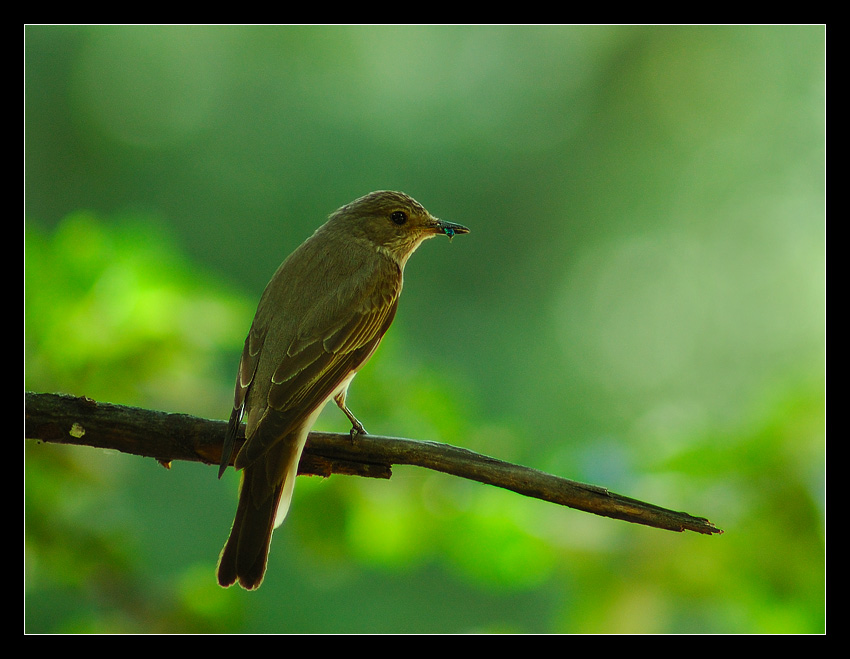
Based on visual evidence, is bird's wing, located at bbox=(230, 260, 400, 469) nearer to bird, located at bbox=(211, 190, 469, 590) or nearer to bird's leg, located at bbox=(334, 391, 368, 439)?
bird, located at bbox=(211, 190, 469, 590)

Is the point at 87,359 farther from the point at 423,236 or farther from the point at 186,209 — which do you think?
the point at 186,209

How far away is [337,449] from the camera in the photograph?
2160 mm

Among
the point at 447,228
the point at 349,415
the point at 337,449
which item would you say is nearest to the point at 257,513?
the point at 337,449

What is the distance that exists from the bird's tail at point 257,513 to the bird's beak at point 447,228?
3.63 feet

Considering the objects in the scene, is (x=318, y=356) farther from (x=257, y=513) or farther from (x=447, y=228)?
(x=447, y=228)

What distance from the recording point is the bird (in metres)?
2.15

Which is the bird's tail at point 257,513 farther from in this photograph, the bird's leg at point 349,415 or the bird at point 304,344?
the bird's leg at point 349,415

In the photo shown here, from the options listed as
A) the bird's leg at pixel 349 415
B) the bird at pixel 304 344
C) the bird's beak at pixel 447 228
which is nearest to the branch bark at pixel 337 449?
the bird at pixel 304 344

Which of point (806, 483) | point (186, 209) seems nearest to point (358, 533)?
point (806, 483)

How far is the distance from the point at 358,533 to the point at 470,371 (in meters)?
3.46

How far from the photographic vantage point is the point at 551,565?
3.03m

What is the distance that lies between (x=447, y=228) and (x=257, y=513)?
1291 millimetres

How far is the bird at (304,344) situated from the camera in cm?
215

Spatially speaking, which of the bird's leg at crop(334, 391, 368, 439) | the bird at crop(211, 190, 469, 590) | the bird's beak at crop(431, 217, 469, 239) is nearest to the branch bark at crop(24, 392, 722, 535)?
the bird at crop(211, 190, 469, 590)
